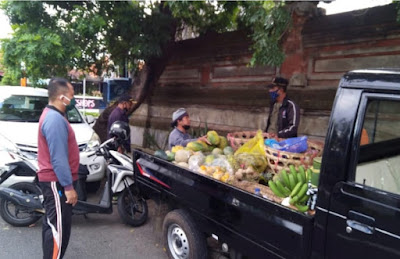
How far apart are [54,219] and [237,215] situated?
159 centimetres

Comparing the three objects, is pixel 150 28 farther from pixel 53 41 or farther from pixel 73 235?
pixel 73 235

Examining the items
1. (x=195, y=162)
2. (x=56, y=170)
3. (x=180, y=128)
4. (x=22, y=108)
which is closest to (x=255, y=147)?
(x=195, y=162)

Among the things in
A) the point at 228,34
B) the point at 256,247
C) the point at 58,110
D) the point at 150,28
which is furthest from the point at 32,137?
the point at 228,34

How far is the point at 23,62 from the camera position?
507cm

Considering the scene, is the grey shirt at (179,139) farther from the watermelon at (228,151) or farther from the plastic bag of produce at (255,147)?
the plastic bag of produce at (255,147)

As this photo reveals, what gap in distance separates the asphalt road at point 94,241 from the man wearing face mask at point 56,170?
0.92m

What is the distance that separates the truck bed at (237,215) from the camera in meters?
2.04

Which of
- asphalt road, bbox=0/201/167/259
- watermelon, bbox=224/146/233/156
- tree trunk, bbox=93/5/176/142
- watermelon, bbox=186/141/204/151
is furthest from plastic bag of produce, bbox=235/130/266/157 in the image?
tree trunk, bbox=93/5/176/142

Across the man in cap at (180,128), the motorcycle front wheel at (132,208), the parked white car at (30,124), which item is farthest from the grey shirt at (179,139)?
Answer: the parked white car at (30,124)

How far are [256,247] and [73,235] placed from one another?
271cm

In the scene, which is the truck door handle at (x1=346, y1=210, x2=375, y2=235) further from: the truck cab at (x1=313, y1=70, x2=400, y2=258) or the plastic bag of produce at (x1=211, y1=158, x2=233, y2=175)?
the plastic bag of produce at (x1=211, y1=158, x2=233, y2=175)

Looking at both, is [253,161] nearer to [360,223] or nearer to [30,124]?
[360,223]

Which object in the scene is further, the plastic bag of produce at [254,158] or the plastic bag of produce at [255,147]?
the plastic bag of produce at [255,147]

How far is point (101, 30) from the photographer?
532cm
